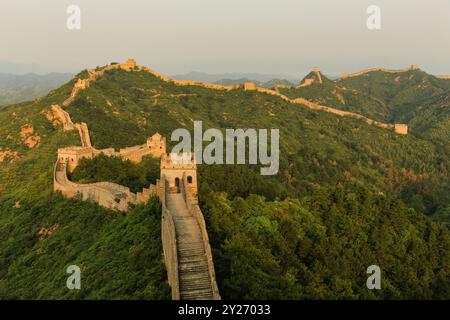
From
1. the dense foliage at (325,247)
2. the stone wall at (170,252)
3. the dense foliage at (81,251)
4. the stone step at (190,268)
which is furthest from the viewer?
the dense foliage at (325,247)

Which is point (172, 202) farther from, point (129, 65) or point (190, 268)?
point (129, 65)

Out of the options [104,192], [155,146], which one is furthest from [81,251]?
[155,146]

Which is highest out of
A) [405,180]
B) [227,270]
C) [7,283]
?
[227,270]

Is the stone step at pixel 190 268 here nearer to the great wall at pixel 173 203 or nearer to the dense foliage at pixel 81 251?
the great wall at pixel 173 203

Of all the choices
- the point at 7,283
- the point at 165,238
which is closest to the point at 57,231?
the point at 7,283

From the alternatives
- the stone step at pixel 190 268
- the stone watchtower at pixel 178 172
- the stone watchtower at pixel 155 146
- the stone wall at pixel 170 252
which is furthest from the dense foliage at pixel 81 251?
the stone watchtower at pixel 155 146

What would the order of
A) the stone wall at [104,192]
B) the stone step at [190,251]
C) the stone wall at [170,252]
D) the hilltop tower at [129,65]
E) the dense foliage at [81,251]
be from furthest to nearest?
the hilltop tower at [129,65], the stone wall at [104,192], the dense foliage at [81,251], the stone step at [190,251], the stone wall at [170,252]

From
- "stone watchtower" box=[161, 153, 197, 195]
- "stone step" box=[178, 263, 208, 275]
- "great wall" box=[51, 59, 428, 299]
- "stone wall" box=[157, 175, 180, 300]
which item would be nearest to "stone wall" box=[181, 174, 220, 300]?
"great wall" box=[51, 59, 428, 299]
